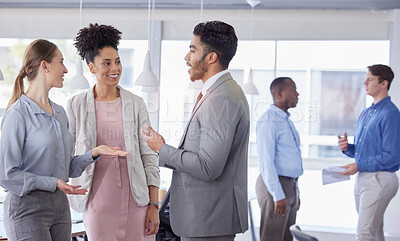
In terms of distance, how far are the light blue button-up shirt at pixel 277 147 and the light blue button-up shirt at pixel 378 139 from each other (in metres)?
0.38

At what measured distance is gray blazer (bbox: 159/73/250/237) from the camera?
1.87m

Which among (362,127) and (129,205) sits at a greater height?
(362,127)

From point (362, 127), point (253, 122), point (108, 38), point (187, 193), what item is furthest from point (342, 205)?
point (108, 38)

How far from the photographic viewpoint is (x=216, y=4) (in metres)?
3.38

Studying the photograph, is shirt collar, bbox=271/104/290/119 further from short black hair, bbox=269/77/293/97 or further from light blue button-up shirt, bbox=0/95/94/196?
light blue button-up shirt, bbox=0/95/94/196

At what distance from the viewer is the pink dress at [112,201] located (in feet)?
7.72

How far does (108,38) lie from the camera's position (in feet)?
8.06

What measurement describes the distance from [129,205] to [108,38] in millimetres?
879

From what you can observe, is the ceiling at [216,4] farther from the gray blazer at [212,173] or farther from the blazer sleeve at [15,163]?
the blazer sleeve at [15,163]

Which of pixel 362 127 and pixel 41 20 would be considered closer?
pixel 362 127

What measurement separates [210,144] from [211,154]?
0.13 ft

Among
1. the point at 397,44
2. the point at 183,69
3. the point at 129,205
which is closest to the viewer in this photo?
the point at 129,205

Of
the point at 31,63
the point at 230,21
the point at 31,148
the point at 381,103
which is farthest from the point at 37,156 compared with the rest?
the point at 381,103

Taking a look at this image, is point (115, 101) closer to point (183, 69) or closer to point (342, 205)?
point (183, 69)
